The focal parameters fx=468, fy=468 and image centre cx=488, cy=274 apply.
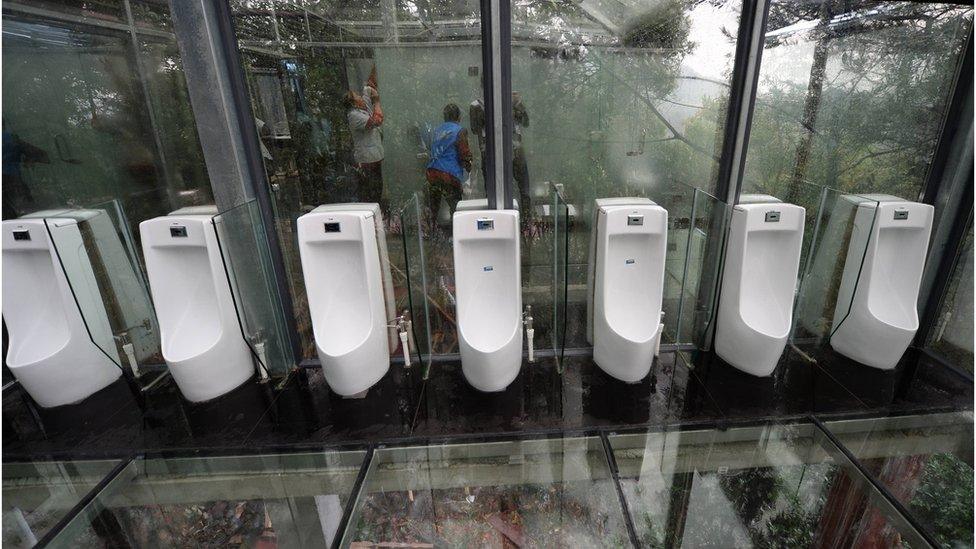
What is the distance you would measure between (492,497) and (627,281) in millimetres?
1362

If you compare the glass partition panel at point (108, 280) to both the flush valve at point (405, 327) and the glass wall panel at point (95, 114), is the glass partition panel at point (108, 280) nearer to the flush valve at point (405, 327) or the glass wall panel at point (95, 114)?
the glass wall panel at point (95, 114)

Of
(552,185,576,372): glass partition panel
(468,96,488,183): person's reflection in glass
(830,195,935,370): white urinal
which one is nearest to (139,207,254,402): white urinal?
(468,96,488,183): person's reflection in glass

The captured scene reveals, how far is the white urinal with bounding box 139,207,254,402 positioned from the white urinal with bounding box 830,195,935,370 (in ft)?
11.7

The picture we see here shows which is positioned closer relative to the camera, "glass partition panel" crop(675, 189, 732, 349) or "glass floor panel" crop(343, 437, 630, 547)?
"glass floor panel" crop(343, 437, 630, 547)

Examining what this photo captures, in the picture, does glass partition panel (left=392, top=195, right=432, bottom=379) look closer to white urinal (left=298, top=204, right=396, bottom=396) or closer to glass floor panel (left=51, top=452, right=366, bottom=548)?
white urinal (left=298, top=204, right=396, bottom=396)

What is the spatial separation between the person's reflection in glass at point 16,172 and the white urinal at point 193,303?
33.8 inches

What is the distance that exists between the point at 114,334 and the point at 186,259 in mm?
682

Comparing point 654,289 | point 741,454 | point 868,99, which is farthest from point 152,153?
point 868,99

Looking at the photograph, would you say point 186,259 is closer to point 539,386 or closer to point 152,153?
point 152,153

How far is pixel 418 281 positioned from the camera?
2.86 m

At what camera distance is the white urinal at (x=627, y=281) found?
8.20 feet

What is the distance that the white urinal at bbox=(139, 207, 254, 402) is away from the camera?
96.8 inches

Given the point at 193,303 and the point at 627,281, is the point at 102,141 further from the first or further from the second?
the point at 627,281

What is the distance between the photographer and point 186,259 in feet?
8.54
